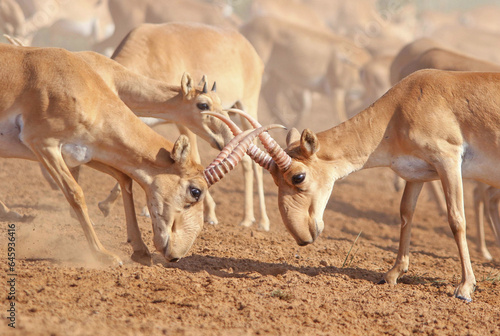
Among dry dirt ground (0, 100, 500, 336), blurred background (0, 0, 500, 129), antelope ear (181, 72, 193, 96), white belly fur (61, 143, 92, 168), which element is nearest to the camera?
dry dirt ground (0, 100, 500, 336)

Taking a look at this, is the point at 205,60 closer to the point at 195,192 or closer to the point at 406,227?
the point at 406,227

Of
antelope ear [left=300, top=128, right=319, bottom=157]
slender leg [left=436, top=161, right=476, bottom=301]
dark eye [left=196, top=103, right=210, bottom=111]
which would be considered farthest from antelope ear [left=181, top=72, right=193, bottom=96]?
slender leg [left=436, top=161, right=476, bottom=301]

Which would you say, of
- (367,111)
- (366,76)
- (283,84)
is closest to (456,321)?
(367,111)

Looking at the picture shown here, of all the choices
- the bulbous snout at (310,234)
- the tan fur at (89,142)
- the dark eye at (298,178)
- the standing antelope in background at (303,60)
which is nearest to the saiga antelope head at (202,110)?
the tan fur at (89,142)

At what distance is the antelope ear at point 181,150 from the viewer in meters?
6.30

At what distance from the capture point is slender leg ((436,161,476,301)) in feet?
22.3

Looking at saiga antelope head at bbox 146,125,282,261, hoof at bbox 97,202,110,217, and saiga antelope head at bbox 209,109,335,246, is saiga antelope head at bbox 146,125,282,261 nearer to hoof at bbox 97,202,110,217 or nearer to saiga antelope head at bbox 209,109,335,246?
saiga antelope head at bbox 209,109,335,246

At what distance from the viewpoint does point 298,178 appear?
6.85 metres

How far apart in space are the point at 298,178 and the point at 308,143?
0.38 meters

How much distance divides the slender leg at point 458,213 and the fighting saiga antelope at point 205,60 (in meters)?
3.80

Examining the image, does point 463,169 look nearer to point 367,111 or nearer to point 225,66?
point 367,111

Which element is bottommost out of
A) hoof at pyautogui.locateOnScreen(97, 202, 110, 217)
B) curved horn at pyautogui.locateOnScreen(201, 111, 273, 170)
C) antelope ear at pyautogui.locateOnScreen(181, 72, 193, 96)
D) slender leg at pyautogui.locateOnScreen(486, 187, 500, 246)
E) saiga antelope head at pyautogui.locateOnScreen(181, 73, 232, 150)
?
hoof at pyautogui.locateOnScreen(97, 202, 110, 217)

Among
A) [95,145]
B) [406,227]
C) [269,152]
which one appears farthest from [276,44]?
[95,145]

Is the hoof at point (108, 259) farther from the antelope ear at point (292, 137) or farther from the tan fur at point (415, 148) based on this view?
the antelope ear at point (292, 137)
